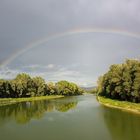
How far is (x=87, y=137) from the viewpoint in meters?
27.2

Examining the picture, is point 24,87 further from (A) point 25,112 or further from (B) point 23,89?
(A) point 25,112

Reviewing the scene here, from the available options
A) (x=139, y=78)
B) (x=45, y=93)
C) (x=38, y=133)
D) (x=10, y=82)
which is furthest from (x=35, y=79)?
(x=38, y=133)

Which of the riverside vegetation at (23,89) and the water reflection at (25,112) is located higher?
the riverside vegetation at (23,89)

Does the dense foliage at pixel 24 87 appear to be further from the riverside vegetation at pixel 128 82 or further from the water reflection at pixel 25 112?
the riverside vegetation at pixel 128 82

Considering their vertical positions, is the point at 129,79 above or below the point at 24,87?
below

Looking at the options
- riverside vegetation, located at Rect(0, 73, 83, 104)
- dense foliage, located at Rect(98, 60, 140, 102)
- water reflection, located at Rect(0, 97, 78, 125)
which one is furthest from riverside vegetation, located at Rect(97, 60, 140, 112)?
riverside vegetation, located at Rect(0, 73, 83, 104)

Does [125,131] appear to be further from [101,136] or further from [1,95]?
[1,95]

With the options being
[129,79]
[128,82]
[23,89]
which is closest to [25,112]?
[128,82]

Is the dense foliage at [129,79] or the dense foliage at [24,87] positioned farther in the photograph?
the dense foliage at [24,87]

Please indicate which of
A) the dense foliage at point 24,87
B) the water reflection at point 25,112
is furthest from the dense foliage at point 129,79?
the dense foliage at point 24,87

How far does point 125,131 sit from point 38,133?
434 inches

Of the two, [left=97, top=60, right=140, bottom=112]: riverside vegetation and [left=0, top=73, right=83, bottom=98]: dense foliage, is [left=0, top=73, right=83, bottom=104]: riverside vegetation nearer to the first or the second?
[left=0, top=73, right=83, bottom=98]: dense foliage

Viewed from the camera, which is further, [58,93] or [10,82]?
[58,93]

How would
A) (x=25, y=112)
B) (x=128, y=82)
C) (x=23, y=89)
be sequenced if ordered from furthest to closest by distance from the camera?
(x=23, y=89) → (x=128, y=82) → (x=25, y=112)
